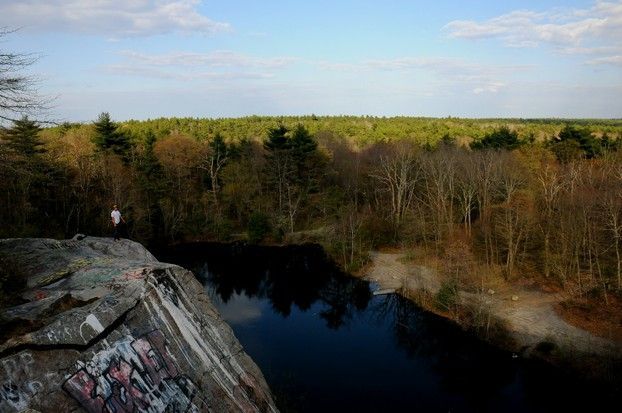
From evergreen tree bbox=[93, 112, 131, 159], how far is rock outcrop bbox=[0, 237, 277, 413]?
38.1m

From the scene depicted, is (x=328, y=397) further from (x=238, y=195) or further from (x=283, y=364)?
(x=238, y=195)

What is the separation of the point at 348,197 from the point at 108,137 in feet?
86.8

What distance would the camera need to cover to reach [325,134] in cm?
7069

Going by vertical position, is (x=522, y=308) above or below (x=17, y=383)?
below

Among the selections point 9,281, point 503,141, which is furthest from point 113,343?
point 503,141

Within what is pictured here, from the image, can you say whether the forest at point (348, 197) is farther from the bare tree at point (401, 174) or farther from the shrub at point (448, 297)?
the shrub at point (448, 297)

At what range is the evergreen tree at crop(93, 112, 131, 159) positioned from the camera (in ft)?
167

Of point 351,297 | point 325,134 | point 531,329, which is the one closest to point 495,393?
point 531,329

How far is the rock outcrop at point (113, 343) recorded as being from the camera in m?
9.48

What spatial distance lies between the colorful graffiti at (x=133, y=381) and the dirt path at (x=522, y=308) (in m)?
21.9

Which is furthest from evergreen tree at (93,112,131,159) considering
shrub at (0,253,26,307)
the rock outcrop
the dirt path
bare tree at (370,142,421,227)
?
shrub at (0,253,26,307)

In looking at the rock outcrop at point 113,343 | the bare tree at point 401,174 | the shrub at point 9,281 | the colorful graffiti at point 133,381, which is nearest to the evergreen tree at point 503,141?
the bare tree at point 401,174

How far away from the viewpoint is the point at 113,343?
10.8 metres

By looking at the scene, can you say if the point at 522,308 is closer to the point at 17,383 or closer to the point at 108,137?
the point at 17,383
